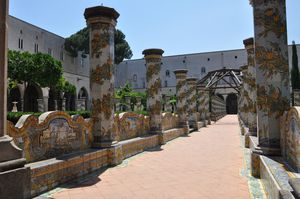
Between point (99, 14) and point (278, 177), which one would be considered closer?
point (278, 177)

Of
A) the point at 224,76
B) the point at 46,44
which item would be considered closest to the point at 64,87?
the point at 46,44

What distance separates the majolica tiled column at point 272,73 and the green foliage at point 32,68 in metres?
23.6

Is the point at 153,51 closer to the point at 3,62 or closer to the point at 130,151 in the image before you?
the point at 130,151

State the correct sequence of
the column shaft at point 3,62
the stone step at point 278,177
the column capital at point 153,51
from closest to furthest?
the stone step at point 278,177
the column shaft at point 3,62
the column capital at point 153,51

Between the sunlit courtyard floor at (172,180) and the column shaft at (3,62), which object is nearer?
the column shaft at (3,62)

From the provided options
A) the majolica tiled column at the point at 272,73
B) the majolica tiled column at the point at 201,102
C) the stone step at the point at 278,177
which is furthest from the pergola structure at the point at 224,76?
the stone step at the point at 278,177

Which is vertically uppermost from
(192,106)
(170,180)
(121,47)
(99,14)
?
(121,47)

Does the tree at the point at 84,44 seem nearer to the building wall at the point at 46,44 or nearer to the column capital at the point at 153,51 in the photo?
the building wall at the point at 46,44

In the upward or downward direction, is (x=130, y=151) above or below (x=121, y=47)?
below

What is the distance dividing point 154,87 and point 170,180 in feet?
22.6

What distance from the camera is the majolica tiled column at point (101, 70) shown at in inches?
299

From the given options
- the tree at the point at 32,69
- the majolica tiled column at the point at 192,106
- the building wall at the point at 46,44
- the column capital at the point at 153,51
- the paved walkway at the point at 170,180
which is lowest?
the paved walkway at the point at 170,180

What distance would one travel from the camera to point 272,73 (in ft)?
18.5

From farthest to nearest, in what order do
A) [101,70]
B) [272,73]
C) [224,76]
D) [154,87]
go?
[224,76]
[154,87]
[101,70]
[272,73]
